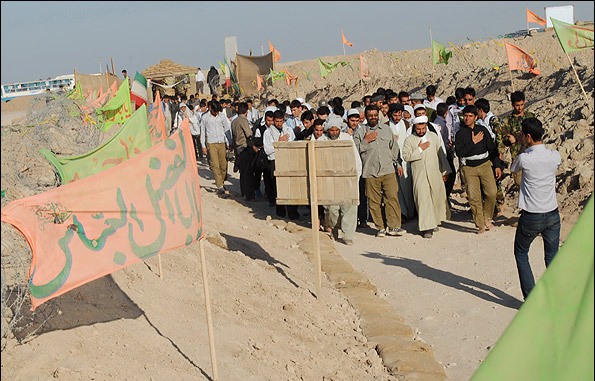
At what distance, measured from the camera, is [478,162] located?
977 centimetres

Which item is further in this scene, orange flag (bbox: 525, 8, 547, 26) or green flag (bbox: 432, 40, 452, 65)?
green flag (bbox: 432, 40, 452, 65)

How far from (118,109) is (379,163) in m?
4.89

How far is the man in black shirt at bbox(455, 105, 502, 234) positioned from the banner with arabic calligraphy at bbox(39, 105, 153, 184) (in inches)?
170

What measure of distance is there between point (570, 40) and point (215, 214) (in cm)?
541

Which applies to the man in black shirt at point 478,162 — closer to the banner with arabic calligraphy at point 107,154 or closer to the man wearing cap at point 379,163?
the man wearing cap at point 379,163

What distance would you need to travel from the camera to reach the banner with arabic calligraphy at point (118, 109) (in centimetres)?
1220

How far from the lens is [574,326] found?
2223 millimetres

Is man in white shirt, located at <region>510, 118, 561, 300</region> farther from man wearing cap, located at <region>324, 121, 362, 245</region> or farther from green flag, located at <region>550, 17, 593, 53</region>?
man wearing cap, located at <region>324, 121, 362, 245</region>

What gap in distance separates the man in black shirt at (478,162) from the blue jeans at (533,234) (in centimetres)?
292

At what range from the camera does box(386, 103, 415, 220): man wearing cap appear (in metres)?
10.9

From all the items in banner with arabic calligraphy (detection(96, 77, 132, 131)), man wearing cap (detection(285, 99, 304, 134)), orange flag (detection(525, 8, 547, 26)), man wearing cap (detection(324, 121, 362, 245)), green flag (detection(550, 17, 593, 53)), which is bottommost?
man wearing cap (detection(324, 121, 362, 245))

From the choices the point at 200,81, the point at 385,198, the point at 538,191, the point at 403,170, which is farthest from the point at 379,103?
the point at 200,81

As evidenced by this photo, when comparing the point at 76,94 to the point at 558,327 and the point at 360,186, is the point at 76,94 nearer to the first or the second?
the point at 360,186

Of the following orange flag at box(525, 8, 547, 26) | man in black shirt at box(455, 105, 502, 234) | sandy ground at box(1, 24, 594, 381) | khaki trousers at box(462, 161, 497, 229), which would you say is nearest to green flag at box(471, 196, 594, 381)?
sandy ground at box(1, 24, 594, 381)
